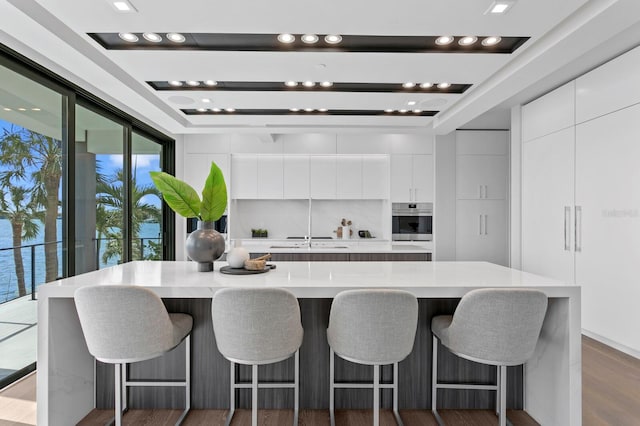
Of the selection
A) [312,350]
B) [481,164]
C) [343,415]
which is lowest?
[343,415]

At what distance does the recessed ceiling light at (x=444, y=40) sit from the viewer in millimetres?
2353

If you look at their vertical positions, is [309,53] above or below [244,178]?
above

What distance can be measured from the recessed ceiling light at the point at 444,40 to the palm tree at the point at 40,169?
3.09 meters

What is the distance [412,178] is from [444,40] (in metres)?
3.52

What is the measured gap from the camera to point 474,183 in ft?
19.0

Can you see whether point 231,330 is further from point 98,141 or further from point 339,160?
point 339,160

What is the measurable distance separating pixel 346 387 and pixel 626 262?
2.79 metres

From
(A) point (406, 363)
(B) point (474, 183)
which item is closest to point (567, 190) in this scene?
(B) point (474, 183)

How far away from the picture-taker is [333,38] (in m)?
2.37

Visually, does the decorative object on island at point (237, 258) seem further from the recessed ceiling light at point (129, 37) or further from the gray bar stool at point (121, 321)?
the recessed ceiling light at point (129, 37)

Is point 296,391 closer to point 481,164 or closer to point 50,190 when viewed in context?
point 50,190

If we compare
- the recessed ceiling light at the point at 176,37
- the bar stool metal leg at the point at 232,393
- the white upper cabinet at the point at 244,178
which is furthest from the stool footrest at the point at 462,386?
the white upper cabinet at the point at 244,178

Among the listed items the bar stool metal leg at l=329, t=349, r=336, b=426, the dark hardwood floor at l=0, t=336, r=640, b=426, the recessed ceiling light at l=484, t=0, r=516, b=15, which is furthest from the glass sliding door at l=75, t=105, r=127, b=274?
the recessed ceiling light at l=484, t=0, r=516, b=15

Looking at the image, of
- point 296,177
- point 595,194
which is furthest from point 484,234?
point 296,177
